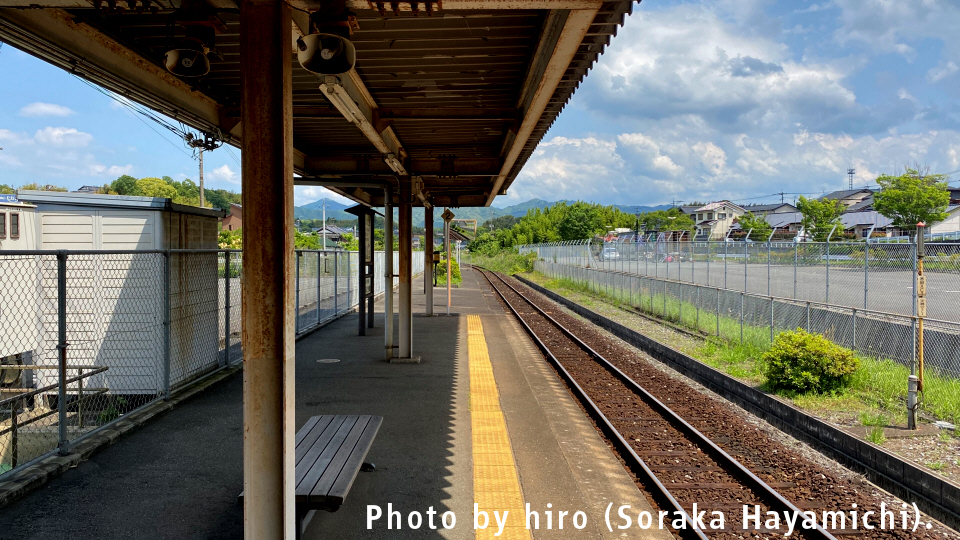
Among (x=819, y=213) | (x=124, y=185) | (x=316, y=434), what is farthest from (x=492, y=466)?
(x=124, y=185)

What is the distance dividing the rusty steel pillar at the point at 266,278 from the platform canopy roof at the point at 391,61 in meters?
0.35

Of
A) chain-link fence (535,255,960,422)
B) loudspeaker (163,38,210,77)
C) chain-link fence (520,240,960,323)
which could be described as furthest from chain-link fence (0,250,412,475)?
chain-link fence (520,240,960,323)

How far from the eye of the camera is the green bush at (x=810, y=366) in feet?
29.4

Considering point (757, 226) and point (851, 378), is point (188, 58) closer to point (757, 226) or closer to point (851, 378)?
point (851, 378)

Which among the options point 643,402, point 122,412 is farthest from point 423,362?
point 122,412

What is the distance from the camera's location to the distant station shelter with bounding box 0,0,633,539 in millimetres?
3467

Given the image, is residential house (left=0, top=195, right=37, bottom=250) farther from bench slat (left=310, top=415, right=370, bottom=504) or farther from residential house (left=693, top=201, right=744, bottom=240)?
residential house (left=693, top=201, right=744, bottom=240)

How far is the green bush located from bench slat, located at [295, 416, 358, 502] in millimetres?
6739

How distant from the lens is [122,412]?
23.7 feet

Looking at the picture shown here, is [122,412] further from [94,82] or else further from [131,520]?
[94,82]

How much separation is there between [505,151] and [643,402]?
14.4ft

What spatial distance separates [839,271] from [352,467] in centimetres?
1739

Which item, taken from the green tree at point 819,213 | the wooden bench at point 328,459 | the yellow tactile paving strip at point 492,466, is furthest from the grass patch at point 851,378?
the green tree at point 819,213

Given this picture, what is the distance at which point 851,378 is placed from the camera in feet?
29.9
